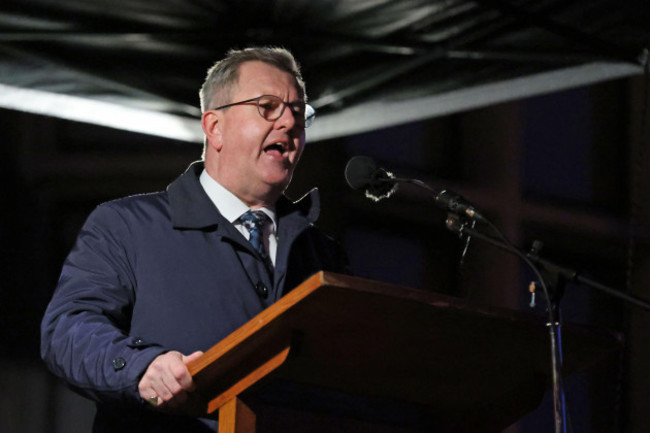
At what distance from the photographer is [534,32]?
482cm

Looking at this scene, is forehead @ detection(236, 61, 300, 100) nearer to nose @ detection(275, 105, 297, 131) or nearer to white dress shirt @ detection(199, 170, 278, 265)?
nose @ detection(275, 105, 297, 131)

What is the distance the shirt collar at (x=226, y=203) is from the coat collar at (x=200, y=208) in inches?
1.6

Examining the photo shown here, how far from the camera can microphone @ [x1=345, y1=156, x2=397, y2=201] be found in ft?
8.36

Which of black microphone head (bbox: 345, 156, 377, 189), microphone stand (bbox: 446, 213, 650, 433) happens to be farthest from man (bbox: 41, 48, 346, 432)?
microphone stand (bbox: 446, 213, 650, 433)

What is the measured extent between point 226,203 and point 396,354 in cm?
98

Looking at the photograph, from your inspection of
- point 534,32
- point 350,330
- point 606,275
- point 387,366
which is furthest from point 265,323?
point 606,275

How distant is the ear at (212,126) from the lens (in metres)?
3.11

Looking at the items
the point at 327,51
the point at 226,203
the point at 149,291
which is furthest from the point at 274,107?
the point at 327,51

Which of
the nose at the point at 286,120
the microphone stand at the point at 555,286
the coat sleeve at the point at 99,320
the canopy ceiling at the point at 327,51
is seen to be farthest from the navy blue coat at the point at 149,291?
the canopy ceiling at the point at 327,51

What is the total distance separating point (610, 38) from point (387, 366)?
10.4ft

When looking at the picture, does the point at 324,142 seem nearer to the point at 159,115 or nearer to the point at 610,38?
the point at 159,115

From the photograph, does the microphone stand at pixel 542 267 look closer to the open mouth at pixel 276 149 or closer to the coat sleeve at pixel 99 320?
the open mouth at pixel 276 149

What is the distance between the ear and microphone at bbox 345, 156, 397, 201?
2.18ft

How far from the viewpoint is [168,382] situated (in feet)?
6.73
